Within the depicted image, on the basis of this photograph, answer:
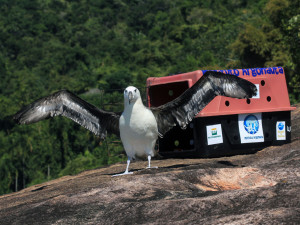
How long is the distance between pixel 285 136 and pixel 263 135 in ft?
1.58

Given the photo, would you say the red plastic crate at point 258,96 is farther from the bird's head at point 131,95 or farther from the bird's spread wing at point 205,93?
the bird's head at point 131,95

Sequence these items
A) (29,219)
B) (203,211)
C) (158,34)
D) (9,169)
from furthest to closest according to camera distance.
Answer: (158,34) → (9,169) → (29,219) → (203,211)

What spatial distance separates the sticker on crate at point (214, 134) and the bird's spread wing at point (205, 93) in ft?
6.30

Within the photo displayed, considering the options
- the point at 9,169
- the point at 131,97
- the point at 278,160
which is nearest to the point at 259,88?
the point at 278,160

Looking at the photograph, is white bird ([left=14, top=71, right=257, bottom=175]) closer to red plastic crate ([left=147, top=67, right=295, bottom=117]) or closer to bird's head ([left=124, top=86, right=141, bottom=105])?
bird's head ([left=124, top=86, right=141, bottom=105])

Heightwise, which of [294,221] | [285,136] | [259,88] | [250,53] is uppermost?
[250,53]

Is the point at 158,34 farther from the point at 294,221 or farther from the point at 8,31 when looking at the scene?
the point at 294,221

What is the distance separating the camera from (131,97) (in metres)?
9.55

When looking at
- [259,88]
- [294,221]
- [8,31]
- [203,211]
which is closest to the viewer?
[294,221]

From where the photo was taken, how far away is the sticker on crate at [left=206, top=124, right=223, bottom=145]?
12.3 metres

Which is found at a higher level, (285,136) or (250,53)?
(250,53)

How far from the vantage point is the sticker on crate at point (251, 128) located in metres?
12.5

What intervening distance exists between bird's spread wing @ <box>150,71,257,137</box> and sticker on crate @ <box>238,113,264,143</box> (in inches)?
87.5

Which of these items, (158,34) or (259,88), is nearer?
(259,88)
